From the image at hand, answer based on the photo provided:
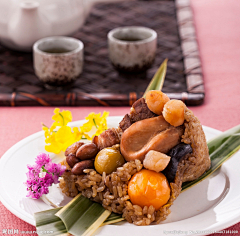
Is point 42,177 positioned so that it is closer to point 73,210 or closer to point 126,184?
point 73,210

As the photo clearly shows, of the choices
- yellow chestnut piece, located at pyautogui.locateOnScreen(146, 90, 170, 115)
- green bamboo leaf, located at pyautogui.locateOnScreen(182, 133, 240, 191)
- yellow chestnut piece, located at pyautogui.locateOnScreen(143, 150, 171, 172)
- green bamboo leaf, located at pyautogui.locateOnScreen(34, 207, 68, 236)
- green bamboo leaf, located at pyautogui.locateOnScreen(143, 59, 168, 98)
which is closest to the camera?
green bamboo leaf, located at pyautogui.locateOnScreen(34, 207, 68, 236)

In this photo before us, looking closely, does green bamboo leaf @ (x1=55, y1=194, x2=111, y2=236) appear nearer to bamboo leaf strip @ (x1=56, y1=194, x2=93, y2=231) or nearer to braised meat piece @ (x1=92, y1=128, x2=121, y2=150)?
bamboo leaf strip @ (x1=56, y1=194, x2=93, y2=231)

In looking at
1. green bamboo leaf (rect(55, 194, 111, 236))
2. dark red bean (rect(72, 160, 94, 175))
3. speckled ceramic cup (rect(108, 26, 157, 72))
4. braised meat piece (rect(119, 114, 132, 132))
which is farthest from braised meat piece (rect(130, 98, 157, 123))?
speckled ceramic cup (rect(108, 26, 157, 72))

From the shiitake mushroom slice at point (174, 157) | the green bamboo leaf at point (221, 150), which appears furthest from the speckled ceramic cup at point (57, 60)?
the shiitake mushroom slice at point (174, 157)

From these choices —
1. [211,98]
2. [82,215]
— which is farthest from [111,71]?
[82,215]

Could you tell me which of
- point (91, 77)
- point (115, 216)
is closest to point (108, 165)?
point (115, 216)

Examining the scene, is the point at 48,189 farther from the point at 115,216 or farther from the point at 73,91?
the point at 73,91
